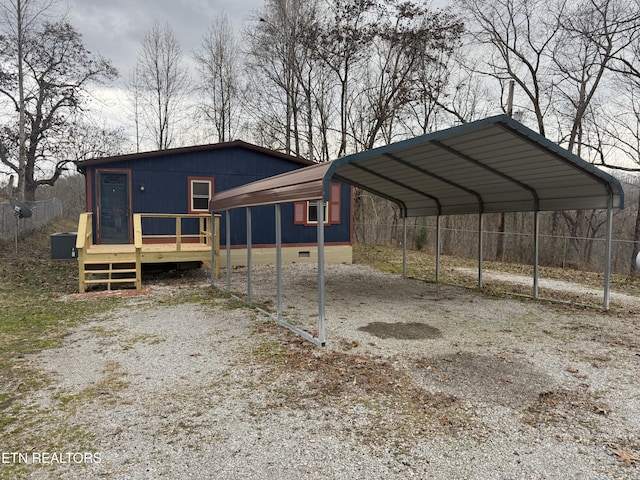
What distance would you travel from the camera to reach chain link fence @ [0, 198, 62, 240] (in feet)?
39.3

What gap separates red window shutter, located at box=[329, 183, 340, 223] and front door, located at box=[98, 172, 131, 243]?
19.6 ft

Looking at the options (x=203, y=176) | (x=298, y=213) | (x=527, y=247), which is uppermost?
(x=203, y=176)

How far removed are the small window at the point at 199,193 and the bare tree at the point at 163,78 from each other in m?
13.7

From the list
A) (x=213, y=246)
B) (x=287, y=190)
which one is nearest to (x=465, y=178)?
(x=287, y=190)

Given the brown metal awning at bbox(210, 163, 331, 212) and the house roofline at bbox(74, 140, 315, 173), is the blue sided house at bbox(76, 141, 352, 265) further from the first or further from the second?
the brown metal awning at bbox(210, 163, 331, 212)

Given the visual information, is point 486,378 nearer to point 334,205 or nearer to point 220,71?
point 334,205

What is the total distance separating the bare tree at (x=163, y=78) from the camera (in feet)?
76.5

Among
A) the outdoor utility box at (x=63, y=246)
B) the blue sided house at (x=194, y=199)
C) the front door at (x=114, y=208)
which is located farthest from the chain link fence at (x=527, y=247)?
the outdoor utility box at (x=63, y=246)

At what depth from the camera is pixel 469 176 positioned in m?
8.10

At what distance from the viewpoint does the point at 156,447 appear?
2.77 m

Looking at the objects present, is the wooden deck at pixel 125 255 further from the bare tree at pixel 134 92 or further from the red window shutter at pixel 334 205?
the bare tree at pixel 134 92

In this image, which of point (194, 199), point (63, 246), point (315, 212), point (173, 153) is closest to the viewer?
point (173, 153)

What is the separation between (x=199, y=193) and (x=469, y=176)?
744 centimetres

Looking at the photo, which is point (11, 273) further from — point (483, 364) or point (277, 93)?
point (277, 93)
